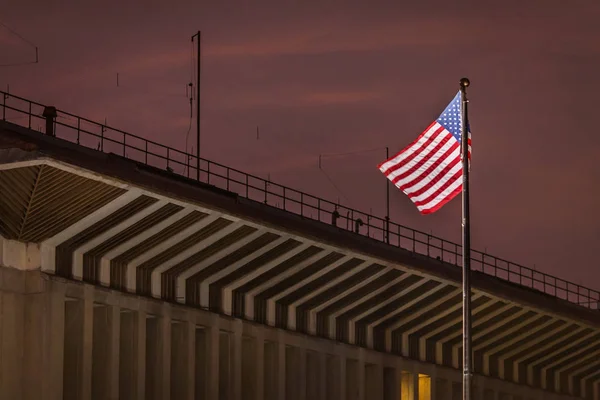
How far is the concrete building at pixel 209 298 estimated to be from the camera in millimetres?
48500

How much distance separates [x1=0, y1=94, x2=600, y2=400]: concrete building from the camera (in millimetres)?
48500

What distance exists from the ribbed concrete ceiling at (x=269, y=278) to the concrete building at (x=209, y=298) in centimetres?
8

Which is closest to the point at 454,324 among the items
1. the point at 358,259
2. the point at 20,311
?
the point at 358,259

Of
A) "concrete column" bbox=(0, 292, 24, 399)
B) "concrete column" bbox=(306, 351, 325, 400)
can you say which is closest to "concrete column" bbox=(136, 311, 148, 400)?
"concrete column" bbox=(0, 292, 24, 399)

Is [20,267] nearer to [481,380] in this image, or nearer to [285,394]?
[285,394]

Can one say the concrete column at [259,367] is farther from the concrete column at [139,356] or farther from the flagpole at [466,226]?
the flagpole at [466,226]

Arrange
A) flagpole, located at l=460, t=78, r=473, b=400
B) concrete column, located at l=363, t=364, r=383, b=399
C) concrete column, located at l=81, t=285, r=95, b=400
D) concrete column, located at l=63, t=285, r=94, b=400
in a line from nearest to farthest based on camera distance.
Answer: flagpole, located at l=460, t=78, r=473, b=400 < concrete column, located at l=81, t=285, r=95, b=400 < concrete column, located at l=63, t=285, r=94, b=400 < concrete column, located at l=363, t=364, r=383, b=399

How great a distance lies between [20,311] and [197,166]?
11272 mm

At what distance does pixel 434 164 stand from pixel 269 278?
20283mm

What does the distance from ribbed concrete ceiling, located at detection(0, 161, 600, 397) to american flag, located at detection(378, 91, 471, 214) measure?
1024cm

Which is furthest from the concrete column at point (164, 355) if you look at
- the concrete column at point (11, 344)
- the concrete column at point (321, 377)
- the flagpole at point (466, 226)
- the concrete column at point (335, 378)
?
the flagpole at point (466, 226)

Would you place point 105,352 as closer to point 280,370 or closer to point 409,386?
point 280,370

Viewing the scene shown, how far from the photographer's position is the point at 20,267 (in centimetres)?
4903

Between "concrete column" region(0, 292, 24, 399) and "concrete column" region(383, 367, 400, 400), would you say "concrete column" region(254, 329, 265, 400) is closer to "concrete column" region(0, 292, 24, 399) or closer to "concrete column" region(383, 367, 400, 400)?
"concrete column" region(383, 367, 400, 400)
